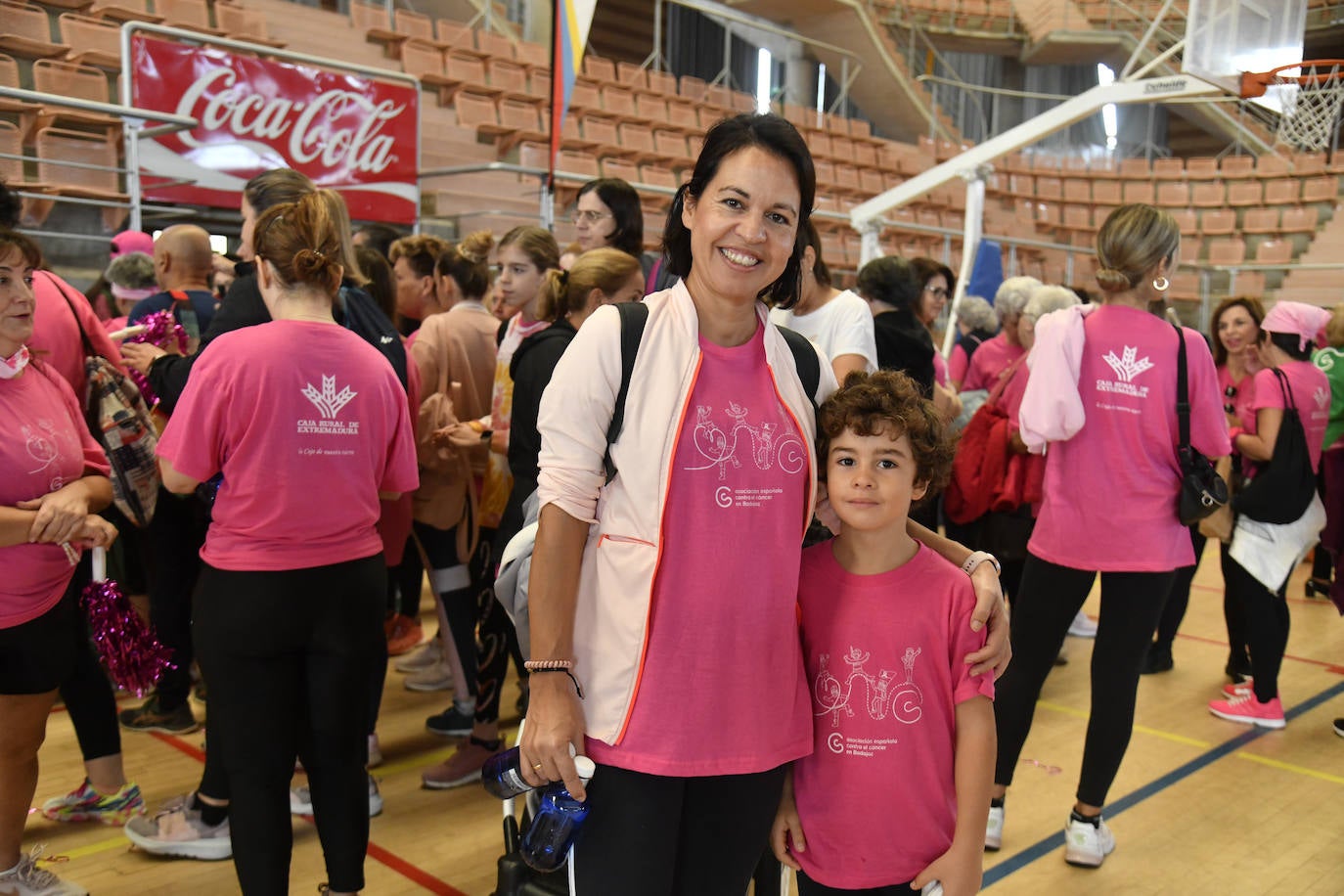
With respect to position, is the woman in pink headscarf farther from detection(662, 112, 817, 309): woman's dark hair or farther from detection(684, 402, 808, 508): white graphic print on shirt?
detection(684, 402, 808, 508): white graphic print on shirt

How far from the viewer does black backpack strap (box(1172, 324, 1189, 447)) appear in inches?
99.1

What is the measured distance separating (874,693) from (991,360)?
3.46 meters

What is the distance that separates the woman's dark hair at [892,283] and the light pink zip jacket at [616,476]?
2.31 meters

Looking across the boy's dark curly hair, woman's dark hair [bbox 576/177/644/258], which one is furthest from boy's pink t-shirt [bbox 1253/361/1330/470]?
the boy's dark curly hair

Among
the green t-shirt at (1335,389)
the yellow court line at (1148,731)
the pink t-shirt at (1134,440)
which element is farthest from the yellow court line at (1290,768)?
the pink t-shirt at (1134,440)

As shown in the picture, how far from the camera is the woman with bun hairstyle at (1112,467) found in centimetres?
252

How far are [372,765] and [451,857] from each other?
688mm

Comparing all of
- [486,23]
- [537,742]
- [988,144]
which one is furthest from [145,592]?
[486,23]

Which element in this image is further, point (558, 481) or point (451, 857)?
point (451, 857)

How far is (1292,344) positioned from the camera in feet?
11.9

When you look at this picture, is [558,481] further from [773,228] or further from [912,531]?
[912,531]

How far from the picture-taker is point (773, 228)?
136 centimetres

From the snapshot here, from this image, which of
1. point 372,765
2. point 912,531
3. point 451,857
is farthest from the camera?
point 372,765

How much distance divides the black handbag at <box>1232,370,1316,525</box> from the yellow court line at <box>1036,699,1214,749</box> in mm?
848
